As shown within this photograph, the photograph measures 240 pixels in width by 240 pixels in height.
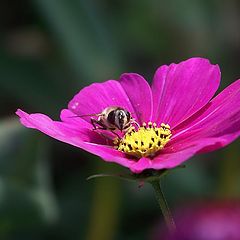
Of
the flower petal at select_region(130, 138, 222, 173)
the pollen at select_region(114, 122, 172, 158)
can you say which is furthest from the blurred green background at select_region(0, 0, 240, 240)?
the flower petal at select_region(130, 138, 222, 173)

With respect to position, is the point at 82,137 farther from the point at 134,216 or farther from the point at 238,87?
the point at 134,216

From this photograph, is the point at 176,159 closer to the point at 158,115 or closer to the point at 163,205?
the point at 163,205

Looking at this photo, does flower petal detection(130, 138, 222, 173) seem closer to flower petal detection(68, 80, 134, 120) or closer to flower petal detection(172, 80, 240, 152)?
flower petal detection(172, 80, 240, 152)

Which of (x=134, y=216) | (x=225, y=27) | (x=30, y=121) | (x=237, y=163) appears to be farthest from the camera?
(x=225, y=27)

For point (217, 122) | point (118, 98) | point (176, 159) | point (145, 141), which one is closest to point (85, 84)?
point (118, 98)

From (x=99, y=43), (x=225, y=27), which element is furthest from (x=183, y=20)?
(x=99, y=43)

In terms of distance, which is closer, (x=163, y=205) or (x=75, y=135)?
(x=163, y=205)
